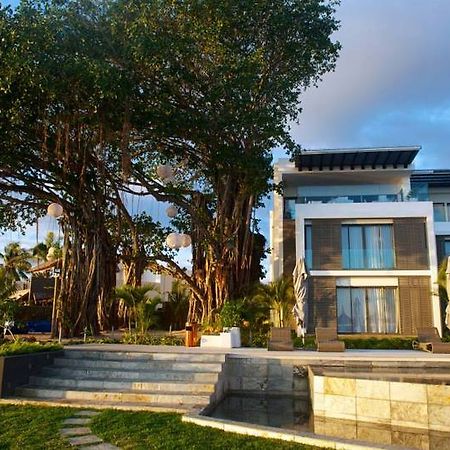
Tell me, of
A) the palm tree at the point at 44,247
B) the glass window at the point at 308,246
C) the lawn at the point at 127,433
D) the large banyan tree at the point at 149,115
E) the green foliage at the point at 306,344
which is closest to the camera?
the lawn at the point at 127,433

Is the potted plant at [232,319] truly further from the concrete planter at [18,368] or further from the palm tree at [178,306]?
the palm tree at [178,306]

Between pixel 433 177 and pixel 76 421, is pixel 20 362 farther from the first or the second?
pixel 433 177

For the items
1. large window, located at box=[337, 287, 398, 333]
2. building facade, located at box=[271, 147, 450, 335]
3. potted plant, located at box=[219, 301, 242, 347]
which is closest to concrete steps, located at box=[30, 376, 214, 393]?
potted plant, located at box=[219, 301, 242, 347]

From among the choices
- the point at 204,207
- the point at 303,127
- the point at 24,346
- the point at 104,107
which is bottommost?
the point at 24,346

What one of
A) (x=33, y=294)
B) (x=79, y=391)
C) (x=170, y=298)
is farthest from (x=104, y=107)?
(x=33, y=294)

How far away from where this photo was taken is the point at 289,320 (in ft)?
55.5

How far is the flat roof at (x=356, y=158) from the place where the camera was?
21984 millimetres

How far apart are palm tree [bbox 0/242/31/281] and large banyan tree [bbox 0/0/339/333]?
2404 centimetres

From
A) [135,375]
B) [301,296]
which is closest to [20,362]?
[135,375]

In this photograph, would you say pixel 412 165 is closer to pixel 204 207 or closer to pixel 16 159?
pixel 204 207

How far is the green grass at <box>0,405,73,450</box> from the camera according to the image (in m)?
5.58

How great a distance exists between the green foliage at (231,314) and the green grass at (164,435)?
22.4ft

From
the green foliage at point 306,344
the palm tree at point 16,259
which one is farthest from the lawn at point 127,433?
the palm tree at point 16,259

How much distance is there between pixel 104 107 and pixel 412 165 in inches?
588
